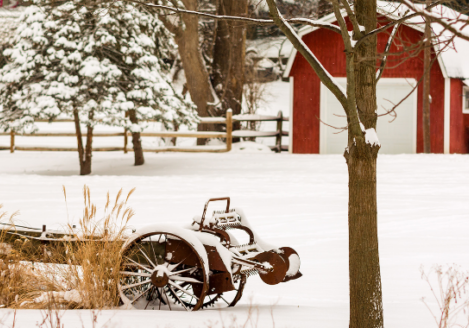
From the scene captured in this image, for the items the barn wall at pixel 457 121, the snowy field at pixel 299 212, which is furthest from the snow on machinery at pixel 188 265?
the barn wall at pixel 457 121

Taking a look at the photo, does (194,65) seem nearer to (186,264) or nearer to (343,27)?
(186,264)

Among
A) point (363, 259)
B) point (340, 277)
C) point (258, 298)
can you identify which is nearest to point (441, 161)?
point (340, 277)

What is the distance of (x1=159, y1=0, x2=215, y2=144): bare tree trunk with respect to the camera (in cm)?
2109

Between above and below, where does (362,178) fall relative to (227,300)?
above

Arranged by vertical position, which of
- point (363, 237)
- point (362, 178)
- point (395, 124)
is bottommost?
point (363, 237)

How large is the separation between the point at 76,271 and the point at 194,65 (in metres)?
17.6

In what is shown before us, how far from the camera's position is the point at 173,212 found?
31.0 feet

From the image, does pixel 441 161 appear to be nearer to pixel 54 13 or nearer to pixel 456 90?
pixel 456 90

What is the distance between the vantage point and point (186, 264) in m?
4.84

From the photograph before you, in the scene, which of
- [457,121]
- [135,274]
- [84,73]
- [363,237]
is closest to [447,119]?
[457,121]

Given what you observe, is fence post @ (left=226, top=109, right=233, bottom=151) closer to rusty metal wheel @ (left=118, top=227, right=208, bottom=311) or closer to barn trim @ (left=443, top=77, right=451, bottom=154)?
barn trim @ (left=443, top=77, right=451, bottom=154)

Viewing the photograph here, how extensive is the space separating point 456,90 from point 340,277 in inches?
607

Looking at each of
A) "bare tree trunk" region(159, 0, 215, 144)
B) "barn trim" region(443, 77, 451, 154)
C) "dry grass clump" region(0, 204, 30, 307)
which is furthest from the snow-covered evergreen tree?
"dry grass clump" region(0, 204, 30, 307)

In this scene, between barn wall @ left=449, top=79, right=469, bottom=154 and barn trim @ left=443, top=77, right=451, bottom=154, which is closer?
barn trim @ left=443, top=77, right=451, bottom=154
